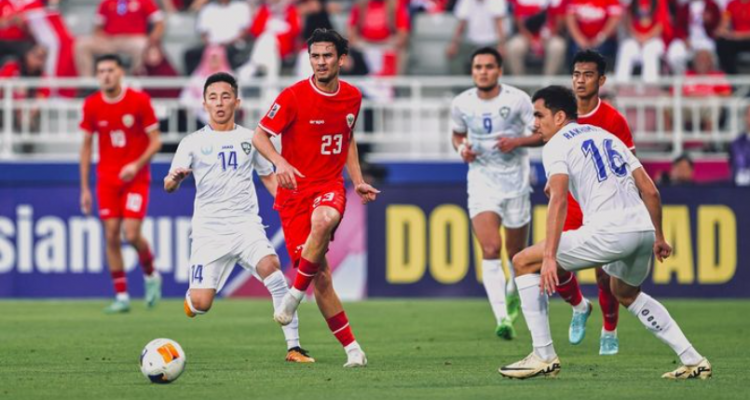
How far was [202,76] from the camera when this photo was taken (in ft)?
68.2

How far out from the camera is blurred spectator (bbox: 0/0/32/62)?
845 inches

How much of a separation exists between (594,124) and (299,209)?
258cm

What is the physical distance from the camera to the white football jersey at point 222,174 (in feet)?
38.0

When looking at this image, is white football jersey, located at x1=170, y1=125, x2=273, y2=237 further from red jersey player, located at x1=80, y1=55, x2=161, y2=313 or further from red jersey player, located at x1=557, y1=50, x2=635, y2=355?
red jersey player, located at x1=80, y1=55, x2=161, y2=313

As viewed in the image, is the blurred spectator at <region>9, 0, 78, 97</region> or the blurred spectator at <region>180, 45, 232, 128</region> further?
the blurred spectator at <region>9, 0, 78, 97</region>

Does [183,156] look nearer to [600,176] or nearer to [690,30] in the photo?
[600,176]

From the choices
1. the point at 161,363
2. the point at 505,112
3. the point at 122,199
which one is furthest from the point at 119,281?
the point at 161,363

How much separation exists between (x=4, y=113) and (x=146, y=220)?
9.50ft

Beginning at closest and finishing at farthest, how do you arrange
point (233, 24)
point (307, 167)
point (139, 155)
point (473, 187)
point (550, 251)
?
point (550, 251) → point (307, 167) → point (473, 187) → point (139, 155) → point (233, 24)

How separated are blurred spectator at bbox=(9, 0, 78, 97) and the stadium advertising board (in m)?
6.05

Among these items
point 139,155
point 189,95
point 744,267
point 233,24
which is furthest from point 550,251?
point 233,24

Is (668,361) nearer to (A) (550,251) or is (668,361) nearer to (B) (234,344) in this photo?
(A) (550,251)

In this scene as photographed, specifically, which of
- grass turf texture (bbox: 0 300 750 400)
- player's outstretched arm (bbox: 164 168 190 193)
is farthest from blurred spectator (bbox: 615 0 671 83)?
player's outstretched arm (bbox: 164 168 190 193)

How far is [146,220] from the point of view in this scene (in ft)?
60.8
